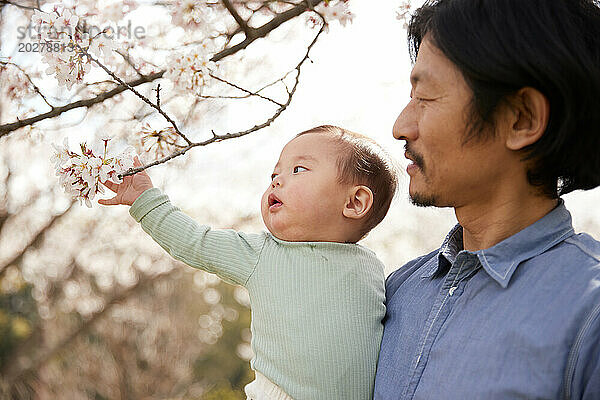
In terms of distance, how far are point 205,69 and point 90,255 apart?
15.1 feet

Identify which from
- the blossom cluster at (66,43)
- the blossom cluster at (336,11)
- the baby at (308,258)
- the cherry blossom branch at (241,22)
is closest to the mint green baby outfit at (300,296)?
the baby at (308,258)

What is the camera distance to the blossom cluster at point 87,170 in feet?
4.87

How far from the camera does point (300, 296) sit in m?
1.40

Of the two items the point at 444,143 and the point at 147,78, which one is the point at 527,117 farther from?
the point at 147,78

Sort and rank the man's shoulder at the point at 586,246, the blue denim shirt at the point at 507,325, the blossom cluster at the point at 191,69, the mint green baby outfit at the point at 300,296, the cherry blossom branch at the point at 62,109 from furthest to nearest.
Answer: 1. the blossom cluster at the point at 191,69
2. the cherry blossom branch at the point at 62,109
3. the mint green baby outfit at the point at 300,296
4. the man's shoulder at the point at 586,246
5. the blue denim shirt at the point at 507,325

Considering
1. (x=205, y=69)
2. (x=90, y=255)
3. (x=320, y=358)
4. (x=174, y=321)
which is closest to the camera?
(x=320, y=358)

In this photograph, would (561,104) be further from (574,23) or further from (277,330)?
(277,330)

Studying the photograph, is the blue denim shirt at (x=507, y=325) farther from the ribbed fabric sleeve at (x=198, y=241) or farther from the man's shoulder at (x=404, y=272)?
the ribbed fabric sleeve at (x=198, y=241)

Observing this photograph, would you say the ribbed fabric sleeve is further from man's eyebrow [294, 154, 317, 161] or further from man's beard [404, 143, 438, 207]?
man's beard [404, 143, 438, 207]

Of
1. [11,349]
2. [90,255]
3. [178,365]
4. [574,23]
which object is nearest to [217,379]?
[178,365]

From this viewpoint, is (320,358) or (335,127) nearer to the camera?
(320,358)

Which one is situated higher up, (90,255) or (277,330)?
(277,330)

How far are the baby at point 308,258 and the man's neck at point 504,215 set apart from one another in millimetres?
293

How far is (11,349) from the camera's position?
270 inches
